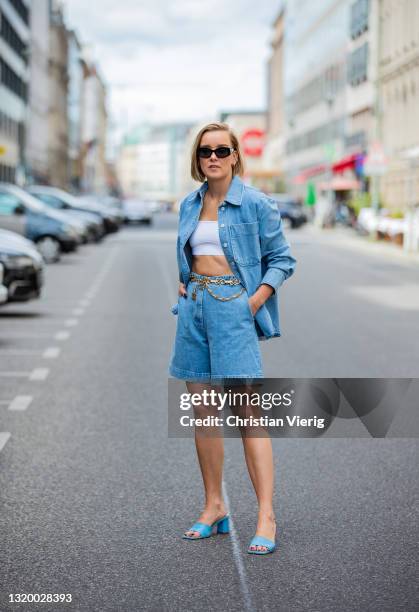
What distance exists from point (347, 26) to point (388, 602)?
271 feet

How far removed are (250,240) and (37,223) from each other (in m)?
26.1

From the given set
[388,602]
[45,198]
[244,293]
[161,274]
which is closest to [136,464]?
[244,293]

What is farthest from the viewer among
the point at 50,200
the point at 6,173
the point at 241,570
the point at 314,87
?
the point at 314,87

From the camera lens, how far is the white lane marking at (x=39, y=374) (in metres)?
11.1

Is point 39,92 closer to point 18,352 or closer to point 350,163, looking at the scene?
point 350,163

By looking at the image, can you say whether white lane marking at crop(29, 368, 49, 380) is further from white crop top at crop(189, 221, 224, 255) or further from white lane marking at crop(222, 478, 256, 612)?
white crop top at crop(189, 221, 224, 255)

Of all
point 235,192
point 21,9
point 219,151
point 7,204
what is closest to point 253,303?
point 235,192

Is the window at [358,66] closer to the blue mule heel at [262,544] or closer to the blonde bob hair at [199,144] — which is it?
the blonde bob hair at [199,144]

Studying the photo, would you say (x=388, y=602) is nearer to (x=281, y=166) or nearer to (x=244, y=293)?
(x=244, y=293)

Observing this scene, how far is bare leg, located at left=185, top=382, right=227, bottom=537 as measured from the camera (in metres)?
5.47

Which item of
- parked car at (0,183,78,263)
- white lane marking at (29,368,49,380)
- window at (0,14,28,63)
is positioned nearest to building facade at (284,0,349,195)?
window at (0,14,28,63)

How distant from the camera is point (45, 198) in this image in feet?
127

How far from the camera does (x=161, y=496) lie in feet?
21.1

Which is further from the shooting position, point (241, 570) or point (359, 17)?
point (359, 17)
